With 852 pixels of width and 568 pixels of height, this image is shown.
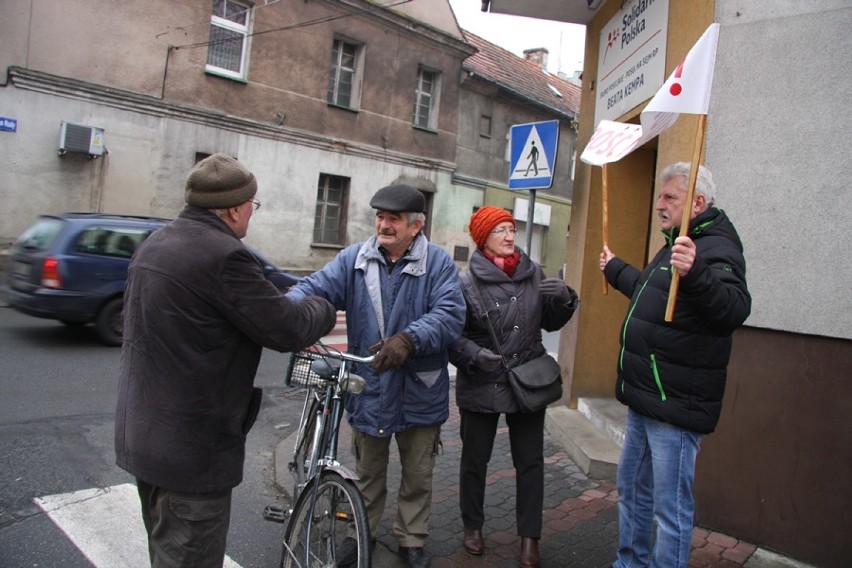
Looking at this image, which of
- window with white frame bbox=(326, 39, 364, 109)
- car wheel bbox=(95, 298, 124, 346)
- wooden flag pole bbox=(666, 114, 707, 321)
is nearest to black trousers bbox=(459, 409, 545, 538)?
wooden flag pole bbox=(666, 114, 707, 321)

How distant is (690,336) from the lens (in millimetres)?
2779

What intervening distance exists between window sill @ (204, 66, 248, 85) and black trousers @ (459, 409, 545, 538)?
45.6 ft

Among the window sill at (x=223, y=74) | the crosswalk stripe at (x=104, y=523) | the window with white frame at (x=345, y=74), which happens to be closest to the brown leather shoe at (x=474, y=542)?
the crosswalk stripe at (x=104, y=523)

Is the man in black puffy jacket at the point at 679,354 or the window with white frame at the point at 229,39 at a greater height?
the window with white frame at the point at 229,39

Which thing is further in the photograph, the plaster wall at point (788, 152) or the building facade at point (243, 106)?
the building facade at point (243, 106)

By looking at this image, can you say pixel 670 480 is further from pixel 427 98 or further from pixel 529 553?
pixel 427 98

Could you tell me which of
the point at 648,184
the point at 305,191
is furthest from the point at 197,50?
the point at 648,184

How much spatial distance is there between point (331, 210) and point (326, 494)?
1622 cm

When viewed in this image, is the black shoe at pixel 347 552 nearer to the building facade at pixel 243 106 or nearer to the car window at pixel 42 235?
the car window at pixel 42 235

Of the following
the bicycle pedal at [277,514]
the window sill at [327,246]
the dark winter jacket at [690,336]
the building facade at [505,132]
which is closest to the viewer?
the dark winter jacket at [690,336]

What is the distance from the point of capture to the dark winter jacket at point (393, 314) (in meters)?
3.31

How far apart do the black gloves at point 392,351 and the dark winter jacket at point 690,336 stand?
99 cm

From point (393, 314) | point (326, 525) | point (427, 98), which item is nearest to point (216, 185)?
point (393, 314)

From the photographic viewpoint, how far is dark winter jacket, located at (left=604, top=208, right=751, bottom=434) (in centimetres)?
267
